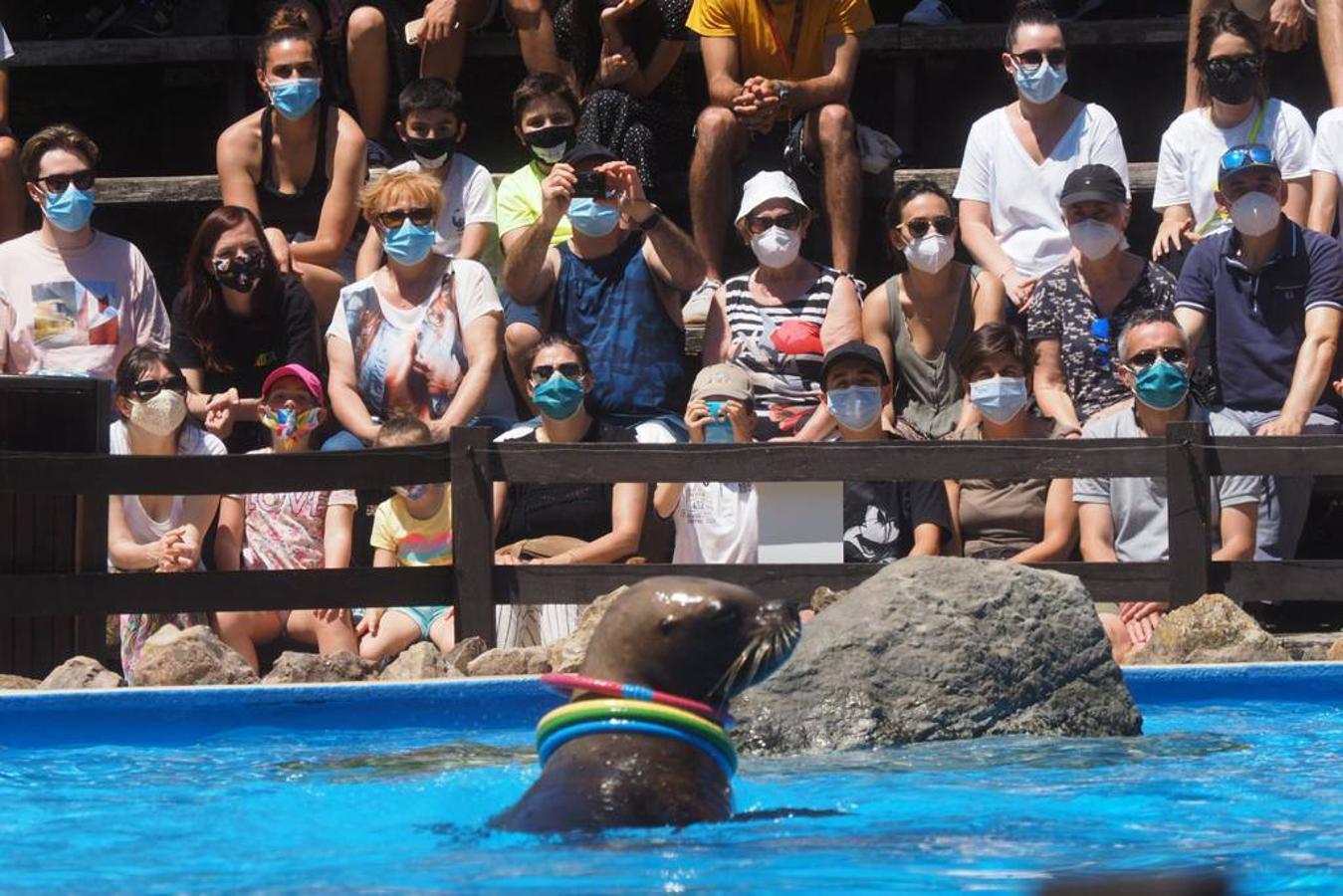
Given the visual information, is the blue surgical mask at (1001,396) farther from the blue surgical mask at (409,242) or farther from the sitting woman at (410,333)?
the blue surgical mask at (409,242)

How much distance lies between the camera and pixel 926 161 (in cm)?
1352

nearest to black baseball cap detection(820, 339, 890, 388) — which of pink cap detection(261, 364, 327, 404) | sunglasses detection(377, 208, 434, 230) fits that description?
sunglasses detection(377, 208, 434, 230)

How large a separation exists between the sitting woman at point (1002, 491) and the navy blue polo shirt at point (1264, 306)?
0.96 metres

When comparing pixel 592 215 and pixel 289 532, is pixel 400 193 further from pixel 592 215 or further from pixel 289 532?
pixel 289 532

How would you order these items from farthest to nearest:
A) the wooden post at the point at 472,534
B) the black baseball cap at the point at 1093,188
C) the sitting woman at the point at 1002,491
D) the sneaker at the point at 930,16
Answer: the sneaker at the point at 930,16 < the black baseball cap at the point at 1093,188 < the sitting woman at the point at 1002,491 < the wooden post at the point at 472,534

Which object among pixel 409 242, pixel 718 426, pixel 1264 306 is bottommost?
pixel 718 426

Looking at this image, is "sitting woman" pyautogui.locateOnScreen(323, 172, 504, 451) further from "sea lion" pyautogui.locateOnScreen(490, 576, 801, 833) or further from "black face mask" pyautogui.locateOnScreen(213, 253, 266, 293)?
"sea lion" pyautogui.locateOnScreen(490, 576, 801, 833)

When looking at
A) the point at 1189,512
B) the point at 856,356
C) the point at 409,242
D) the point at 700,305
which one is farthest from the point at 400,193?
the point at 1189,512

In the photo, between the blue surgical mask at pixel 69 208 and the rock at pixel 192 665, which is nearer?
the rock at pixel 192 665

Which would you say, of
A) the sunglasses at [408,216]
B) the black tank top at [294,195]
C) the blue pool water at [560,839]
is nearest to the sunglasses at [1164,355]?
the blue pool water at [560,839]

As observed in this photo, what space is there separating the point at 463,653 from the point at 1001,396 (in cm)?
263

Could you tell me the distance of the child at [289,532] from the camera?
906cm

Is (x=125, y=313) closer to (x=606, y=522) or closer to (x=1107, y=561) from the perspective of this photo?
(x=606, y=522)

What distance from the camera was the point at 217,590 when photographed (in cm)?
857
